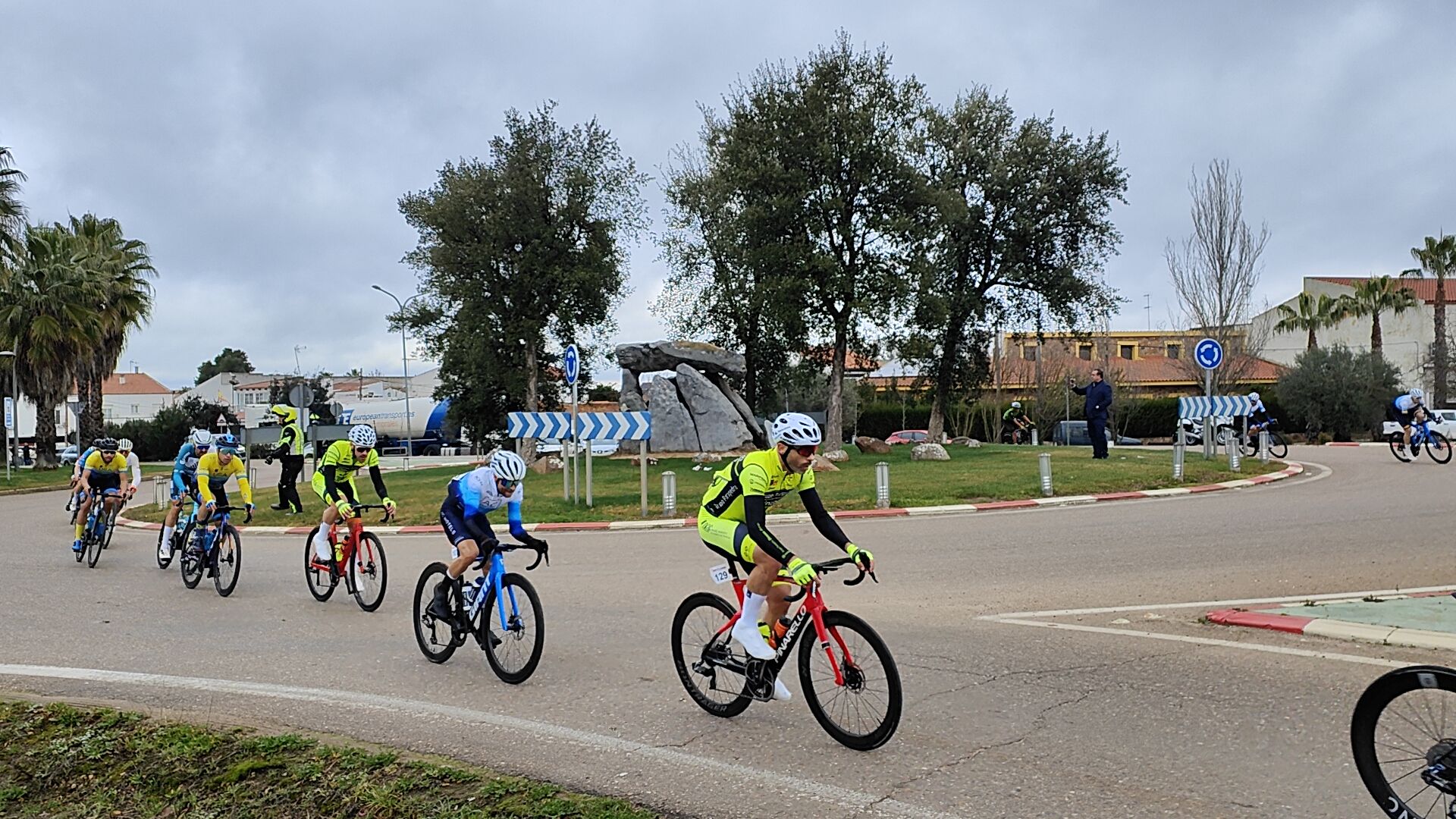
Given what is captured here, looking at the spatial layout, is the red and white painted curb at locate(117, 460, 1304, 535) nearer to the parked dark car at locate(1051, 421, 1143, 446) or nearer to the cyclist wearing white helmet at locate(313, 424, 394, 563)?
the cyclist wearing white helmet at locate(313, 424, 394, 563)

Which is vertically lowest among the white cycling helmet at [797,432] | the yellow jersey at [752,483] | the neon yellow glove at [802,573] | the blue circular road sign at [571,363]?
the neon yellow glove at [802,573]

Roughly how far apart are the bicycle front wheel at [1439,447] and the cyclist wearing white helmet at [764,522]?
21.7 metres

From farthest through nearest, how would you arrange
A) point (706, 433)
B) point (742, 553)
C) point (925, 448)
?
point (706, 433), point (925, 448), point (742, 553)


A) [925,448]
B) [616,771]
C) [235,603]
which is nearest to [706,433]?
[925,448]

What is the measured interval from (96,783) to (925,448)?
24755 millimetres

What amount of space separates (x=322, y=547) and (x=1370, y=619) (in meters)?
9.05

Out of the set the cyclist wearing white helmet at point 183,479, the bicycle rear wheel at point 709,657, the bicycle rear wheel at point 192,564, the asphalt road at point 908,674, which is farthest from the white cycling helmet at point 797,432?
the cyclist wearing white helmet at point 183,479

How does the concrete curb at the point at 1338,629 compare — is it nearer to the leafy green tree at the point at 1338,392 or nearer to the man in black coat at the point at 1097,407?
the man in black coat at the point at 1097,407

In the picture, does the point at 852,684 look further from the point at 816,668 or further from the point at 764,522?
the point at 764,522

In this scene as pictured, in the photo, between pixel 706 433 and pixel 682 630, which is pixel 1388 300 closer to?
pixel 706 433

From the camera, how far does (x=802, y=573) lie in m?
5.49

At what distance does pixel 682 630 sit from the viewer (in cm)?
664

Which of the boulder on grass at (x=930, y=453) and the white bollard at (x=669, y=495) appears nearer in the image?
the white bollard at (x=669, y=495)

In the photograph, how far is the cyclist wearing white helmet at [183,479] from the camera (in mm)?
13430
